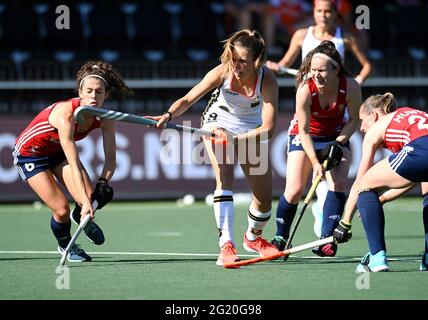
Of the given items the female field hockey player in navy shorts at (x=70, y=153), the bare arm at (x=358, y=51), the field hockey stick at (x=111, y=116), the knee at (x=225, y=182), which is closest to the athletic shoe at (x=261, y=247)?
the knee at (x=225, y=182)

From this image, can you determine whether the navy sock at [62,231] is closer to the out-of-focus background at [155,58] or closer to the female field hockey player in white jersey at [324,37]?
the female field hockey player in white jersey at [324,37]

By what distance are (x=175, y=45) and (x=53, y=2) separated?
185 cm

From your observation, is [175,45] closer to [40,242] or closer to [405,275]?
[40,242]

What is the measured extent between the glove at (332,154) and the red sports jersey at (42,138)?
1.64m

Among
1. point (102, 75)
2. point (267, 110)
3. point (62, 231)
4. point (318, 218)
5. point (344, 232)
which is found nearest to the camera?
point (344, 232)

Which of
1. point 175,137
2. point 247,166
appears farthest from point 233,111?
point 175,137

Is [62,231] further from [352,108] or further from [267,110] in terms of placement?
[352,108]

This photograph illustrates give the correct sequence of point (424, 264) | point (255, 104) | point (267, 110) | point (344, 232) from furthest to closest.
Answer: point (255, 104)
point (267, 110)
point (424, 264)
point (344, 232)

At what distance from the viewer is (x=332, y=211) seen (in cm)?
822

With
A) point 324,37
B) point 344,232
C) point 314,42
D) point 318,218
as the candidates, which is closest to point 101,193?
point 344,232

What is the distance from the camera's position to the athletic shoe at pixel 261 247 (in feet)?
25.9

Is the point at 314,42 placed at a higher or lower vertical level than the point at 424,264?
higher

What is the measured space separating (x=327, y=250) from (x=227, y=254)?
35.9 inches
